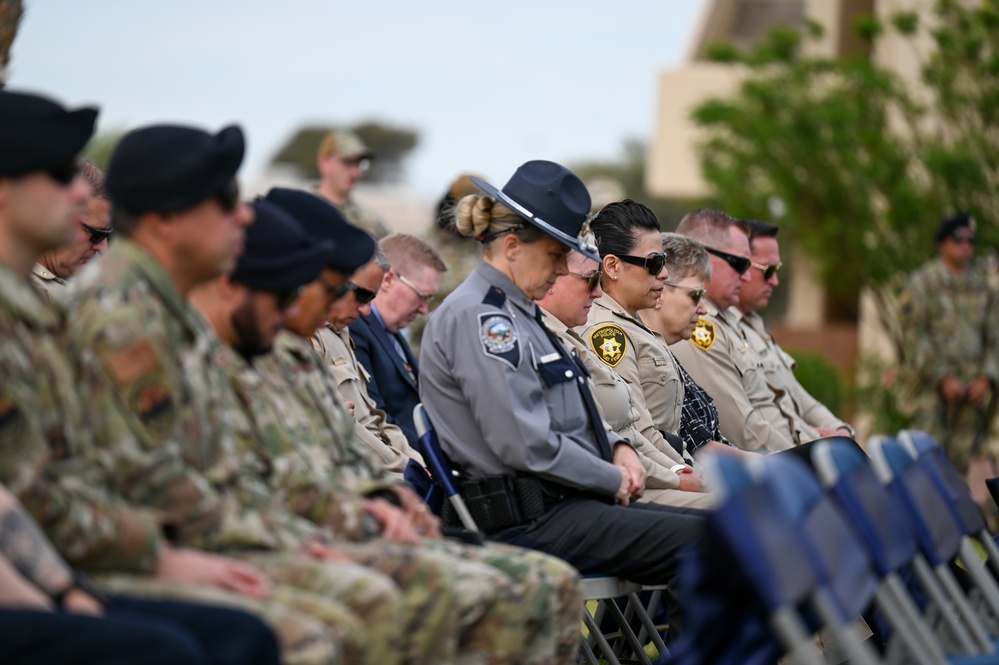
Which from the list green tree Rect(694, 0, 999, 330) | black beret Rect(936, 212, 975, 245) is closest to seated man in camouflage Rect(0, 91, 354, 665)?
black beret Rect(936, 212, 975, 245)

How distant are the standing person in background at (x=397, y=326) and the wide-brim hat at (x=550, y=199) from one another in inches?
63.1

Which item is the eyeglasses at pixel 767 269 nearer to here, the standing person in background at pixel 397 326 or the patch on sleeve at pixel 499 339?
the standing person in background at pixel 397 326

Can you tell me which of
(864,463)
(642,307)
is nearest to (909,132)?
(642,307)

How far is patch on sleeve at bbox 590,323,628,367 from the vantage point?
19.4 ft

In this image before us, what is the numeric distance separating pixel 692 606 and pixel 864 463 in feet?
2.61

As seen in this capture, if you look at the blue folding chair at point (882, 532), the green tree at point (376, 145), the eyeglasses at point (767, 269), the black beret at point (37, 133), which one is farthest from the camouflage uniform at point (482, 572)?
the green tree at point (376, 145)

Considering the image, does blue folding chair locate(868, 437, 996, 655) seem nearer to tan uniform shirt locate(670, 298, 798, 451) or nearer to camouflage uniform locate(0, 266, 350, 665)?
camouflage uniform locate(0, 266, 350, 665)

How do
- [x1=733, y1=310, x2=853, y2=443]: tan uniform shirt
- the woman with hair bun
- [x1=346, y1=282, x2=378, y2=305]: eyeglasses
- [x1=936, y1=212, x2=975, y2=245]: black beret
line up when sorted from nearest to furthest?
1. the woman with hair bun
2. [x1=346, y1=282, x2=378, y2=305]: eyeglasses
3. [x1=733, y1=310, x2=853, y2=443]: tan uniform shirt
4. [x1=936, y1=212, x2=975, y2=245]: black beret

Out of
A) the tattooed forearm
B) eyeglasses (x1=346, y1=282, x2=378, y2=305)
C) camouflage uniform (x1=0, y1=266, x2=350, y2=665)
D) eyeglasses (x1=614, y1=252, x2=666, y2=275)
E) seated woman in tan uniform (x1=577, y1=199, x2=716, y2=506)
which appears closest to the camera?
the tattooed forearm

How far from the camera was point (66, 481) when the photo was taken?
3.04 meters

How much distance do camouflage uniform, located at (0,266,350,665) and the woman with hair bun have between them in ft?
5.64

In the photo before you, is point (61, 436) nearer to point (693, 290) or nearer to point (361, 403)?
point (361, 403)

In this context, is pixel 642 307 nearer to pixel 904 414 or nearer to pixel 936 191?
pixel 904 414

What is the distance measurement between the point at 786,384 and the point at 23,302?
5.54 metres
